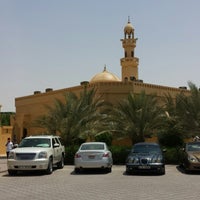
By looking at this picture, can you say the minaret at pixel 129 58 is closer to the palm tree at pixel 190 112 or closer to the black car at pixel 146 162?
A: the palm tree at pixel 190 112

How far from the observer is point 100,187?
1245 cm

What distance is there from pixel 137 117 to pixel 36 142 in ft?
26.2

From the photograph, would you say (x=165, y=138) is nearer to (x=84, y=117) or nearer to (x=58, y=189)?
(x=84, y=117)

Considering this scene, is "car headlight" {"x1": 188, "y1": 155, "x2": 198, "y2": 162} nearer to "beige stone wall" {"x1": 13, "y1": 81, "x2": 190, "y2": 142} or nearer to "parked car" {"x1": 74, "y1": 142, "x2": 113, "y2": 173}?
"parked car" {"x1": 74, "y1": 142, "x2": 113, "y2": 173}

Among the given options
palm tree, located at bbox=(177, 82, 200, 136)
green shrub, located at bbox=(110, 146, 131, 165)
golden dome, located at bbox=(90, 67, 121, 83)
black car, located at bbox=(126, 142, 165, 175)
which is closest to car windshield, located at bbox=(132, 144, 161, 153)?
black car, located at bbox=(126, 142, 165, 175)

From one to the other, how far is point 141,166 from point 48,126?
427 inches

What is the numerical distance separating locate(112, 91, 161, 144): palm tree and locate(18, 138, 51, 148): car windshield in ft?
23.9

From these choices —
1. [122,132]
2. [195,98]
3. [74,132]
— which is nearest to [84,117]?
[74,132]

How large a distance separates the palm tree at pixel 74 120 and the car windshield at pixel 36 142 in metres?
6.94

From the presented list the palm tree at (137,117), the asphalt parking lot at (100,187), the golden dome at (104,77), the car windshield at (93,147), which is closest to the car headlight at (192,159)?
the asphalt parking lot at (100,187)

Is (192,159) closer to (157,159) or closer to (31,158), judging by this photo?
(157,159)

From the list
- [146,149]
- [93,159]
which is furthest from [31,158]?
[146,149]

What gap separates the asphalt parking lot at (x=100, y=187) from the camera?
10.7 m

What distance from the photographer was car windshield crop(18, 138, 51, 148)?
17.8 m
